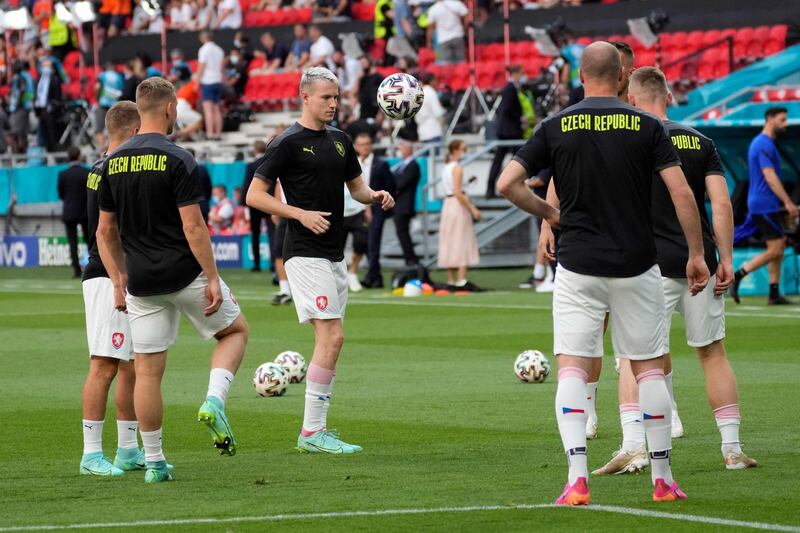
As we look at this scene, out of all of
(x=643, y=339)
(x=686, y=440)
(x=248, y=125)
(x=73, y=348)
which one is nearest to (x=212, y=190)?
(x=248, y=125)

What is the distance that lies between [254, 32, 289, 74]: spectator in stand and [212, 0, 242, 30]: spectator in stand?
109 inches

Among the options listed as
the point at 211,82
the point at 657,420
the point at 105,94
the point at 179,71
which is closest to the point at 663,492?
the point at 657,420

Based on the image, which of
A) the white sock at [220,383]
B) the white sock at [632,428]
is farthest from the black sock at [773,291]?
the white sock at [220,383]

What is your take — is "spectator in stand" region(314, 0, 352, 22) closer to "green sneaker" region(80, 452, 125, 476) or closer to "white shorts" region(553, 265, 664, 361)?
"green sneaker" region(80, 452, 125, 476)

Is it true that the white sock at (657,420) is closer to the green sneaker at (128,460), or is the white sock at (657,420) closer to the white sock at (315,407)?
the white sock at (315,407)

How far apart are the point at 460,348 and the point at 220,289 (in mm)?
7973

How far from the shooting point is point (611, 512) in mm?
7672

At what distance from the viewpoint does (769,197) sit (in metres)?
20.4

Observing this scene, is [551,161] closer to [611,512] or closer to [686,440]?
[611,512]

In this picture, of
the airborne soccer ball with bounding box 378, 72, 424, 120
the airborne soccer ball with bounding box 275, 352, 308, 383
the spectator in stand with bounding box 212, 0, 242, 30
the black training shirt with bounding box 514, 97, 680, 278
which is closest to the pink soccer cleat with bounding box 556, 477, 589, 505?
the black training shirt with bounding box 514, 97, 680, 278

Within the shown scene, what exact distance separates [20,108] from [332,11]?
793 centimetres

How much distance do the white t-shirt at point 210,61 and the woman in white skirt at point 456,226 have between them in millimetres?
12821

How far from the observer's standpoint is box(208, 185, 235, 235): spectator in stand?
3281cm

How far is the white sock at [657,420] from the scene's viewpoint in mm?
7871
